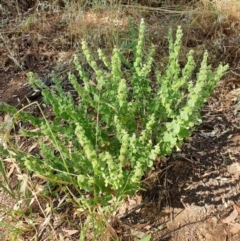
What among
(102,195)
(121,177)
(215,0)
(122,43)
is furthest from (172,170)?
(215,0)

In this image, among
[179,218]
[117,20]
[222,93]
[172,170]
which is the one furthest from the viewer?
[117,20]

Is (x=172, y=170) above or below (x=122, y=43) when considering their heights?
below

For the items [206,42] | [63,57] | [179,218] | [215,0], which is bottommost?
[179,218]

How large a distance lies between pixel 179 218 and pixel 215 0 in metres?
1.53

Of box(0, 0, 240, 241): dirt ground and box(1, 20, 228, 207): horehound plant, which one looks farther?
box(0, 0, 240, 241): dirt ground

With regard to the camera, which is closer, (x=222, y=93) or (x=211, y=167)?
(x=211, y=167)

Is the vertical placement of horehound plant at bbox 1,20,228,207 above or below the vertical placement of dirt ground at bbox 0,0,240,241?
above

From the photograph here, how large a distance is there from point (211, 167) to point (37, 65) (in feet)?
4.18

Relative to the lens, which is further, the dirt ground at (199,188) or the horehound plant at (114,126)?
the dirt ground at (199,188)

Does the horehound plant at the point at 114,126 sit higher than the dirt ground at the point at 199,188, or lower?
higher

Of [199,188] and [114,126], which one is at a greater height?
[114,126]

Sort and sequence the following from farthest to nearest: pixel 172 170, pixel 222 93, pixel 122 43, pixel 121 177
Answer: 1. pixel 122 43
2. pixel 222 93
3. pixel 172 170
4. pixel 121 177

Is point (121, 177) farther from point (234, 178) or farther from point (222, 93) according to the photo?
point (222, 93)

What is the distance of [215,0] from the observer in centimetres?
245
